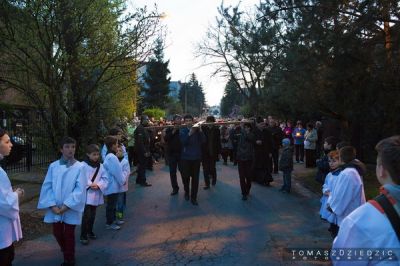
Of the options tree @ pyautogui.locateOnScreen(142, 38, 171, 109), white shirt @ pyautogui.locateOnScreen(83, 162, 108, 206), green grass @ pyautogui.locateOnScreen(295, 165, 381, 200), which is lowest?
green grass @ pyautogui.locateOnScreen(295, 165, 381, 200)

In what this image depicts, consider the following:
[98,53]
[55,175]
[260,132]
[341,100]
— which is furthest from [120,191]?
[341,100]

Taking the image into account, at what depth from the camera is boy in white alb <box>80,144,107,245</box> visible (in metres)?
6.88

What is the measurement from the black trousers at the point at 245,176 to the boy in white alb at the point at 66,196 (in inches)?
217

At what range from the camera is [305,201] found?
10484 mm

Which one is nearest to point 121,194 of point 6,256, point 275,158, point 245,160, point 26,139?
point 6,256

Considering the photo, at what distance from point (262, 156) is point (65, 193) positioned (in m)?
8.14

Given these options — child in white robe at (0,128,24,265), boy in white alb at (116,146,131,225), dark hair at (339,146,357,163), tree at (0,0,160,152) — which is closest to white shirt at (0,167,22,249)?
child in white robe at (0,128,24,265)

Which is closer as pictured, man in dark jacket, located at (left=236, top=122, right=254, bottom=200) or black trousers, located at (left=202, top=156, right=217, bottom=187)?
man in dark jacket, located at (left=236, top=122, right=254, bottom=200)

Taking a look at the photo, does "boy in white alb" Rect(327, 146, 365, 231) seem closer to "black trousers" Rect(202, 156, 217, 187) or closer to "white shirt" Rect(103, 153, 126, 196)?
"white shirt" Rect(103, 153, 126, 196)

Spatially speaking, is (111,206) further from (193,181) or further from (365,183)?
(365,183)

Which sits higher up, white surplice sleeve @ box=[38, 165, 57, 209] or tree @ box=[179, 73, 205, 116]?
tree @ box=[179, 73, 205, 116]

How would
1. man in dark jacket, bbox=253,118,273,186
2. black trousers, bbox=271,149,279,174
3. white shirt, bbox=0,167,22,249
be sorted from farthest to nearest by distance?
black trousers, bbox=271,149,279,174, man in dark jacket, bbox=253,118,273,186, white shirt, bbox=0,167,22,249

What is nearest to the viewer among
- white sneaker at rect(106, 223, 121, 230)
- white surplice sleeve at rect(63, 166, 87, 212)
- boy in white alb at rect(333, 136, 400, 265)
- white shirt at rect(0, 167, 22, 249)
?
boy in white alb at rect(333, 136, 400, 265)

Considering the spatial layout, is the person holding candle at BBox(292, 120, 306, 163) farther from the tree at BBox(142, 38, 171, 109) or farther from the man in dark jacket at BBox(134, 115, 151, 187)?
the tree at BBox(142, 38, 171, 109)
